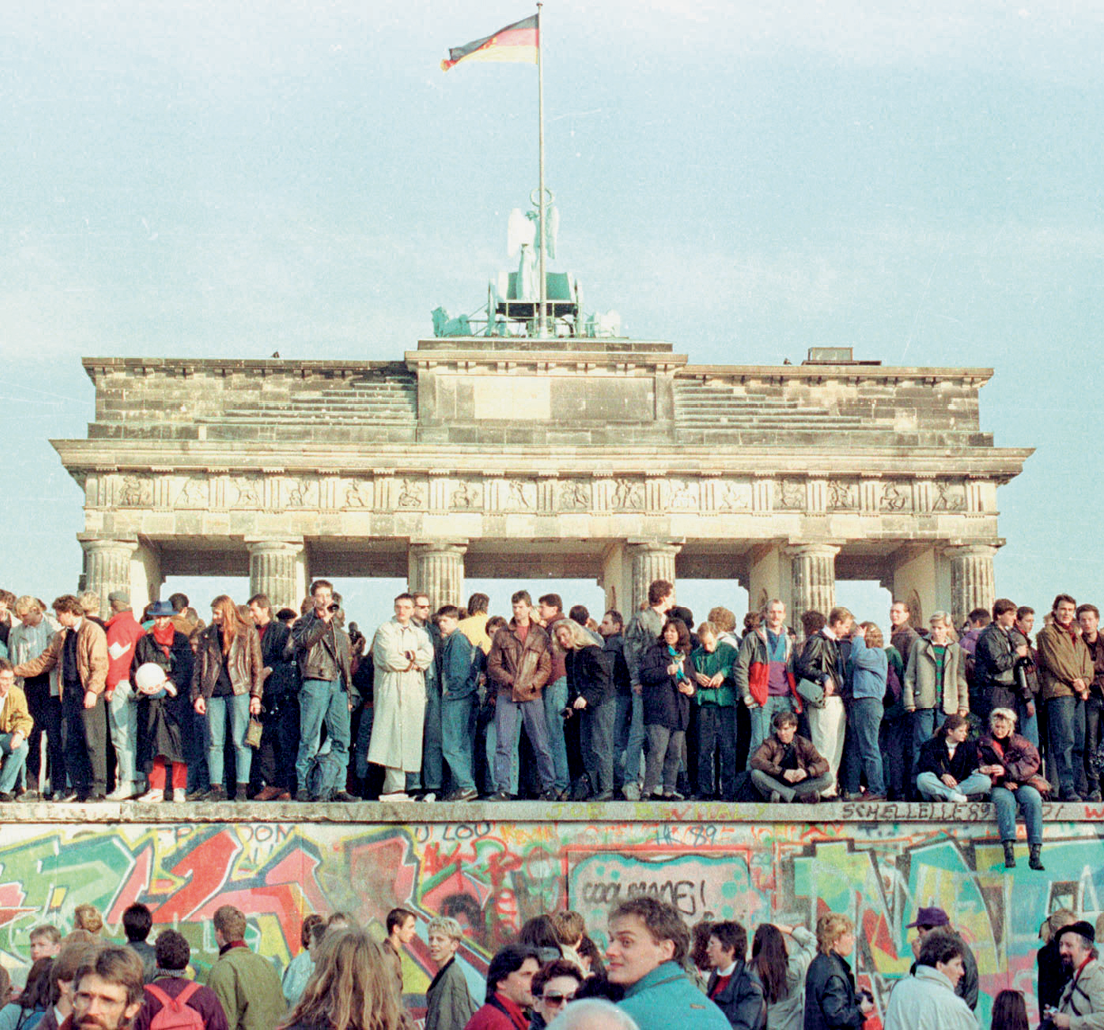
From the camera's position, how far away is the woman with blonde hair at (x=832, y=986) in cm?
921

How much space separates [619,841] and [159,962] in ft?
19.6

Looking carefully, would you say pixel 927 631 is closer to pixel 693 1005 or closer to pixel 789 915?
pixel 789 915

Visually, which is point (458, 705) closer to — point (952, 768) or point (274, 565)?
point (952, 768)

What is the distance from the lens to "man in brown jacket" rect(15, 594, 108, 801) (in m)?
13.8

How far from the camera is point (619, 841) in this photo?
A: 13.4m

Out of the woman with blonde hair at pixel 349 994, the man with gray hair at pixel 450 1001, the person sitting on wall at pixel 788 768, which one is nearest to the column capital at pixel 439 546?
the person sitting on wall at pixel 788 768

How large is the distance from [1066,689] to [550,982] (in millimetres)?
8406

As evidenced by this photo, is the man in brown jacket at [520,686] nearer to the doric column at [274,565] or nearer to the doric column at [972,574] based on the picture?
the doric column at [274,565]

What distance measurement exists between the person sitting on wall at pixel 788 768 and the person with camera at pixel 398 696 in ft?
9.17

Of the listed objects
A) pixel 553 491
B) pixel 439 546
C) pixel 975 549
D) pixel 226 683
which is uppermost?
pixel 553 491

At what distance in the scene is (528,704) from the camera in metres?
14.1

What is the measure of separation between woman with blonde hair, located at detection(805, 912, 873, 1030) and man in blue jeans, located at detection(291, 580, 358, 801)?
220 inches

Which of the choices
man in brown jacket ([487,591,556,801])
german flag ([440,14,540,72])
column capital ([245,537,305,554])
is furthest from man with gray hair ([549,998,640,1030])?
german flag ([440,14,540,72])

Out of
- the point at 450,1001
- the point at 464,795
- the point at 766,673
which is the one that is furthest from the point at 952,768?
the point at 450,1001
